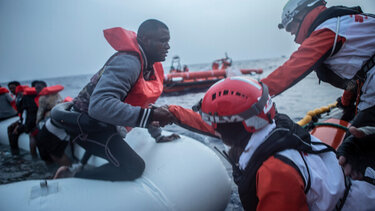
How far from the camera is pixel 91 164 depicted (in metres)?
3.50

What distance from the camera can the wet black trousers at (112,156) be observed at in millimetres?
2002

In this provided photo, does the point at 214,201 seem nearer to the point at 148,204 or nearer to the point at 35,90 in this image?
the point at 148,204

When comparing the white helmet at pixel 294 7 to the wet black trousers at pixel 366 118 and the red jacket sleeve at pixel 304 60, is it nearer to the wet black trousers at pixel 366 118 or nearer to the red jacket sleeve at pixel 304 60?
the red jacket sleeve at pixel 304 60

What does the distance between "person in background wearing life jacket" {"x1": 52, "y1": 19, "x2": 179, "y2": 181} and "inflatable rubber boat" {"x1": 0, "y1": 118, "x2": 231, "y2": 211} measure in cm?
15

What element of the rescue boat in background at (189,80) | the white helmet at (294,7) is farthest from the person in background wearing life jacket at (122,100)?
the rescue boat in background at (189,80)

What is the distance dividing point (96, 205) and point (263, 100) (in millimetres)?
1575

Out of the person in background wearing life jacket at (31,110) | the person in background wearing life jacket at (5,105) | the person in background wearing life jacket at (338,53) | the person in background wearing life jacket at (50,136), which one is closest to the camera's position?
the person in background wearing life jacket at (338,53)

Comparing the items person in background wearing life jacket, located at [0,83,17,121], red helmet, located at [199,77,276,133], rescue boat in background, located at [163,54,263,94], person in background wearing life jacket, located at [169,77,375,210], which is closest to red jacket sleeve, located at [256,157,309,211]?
person in background wearing life jacket, located at [169,77,375,210]

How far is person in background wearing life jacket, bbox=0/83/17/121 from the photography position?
630cm

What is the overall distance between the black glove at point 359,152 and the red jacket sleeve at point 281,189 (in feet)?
1.35

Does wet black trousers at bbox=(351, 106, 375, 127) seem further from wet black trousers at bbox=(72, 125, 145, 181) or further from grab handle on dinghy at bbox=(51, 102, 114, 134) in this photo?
grab handle on dinghy at bbox=(51, 102, 114, 134)

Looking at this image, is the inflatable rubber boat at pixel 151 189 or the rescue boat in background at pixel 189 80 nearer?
the inflatable rubber boat at pixel 151 189

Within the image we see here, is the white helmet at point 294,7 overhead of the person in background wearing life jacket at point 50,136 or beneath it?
overhead

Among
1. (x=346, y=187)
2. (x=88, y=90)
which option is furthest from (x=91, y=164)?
(x=346, y=187)
